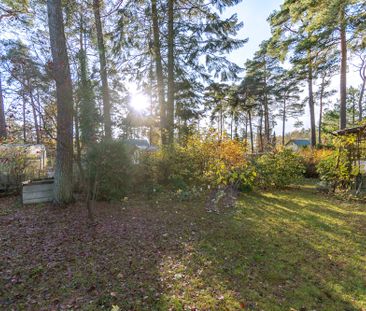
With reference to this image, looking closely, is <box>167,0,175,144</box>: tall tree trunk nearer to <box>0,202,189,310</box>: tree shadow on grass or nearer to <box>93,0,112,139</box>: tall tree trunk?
<box>93,0,112,139</box>: tall tree trunk

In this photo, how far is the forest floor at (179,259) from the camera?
2.29 metres

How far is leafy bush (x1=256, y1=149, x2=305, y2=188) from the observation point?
735 centimetres

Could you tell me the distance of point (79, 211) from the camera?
4.58m

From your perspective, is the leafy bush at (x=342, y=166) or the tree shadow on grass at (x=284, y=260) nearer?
the tree shadow on grass at (x=284, y=260)

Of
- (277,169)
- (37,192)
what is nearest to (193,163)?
(277,169)

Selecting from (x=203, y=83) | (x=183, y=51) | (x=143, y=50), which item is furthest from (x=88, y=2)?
(x=203, y=83)

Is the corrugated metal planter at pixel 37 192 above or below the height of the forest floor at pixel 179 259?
above

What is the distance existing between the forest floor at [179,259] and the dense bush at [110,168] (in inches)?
17.4

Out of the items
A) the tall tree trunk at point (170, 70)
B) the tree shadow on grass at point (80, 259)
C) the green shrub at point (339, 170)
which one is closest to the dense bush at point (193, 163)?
the tall tree trunk at point (170, 70)

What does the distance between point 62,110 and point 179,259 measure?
3.60 meters

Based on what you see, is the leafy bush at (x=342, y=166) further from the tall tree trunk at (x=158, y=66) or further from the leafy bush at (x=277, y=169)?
the tall tree trunk at (x=158, y=66)

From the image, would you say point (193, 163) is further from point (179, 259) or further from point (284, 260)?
point (284, 260)

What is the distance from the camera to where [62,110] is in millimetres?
4641

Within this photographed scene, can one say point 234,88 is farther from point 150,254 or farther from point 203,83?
point 150,254
